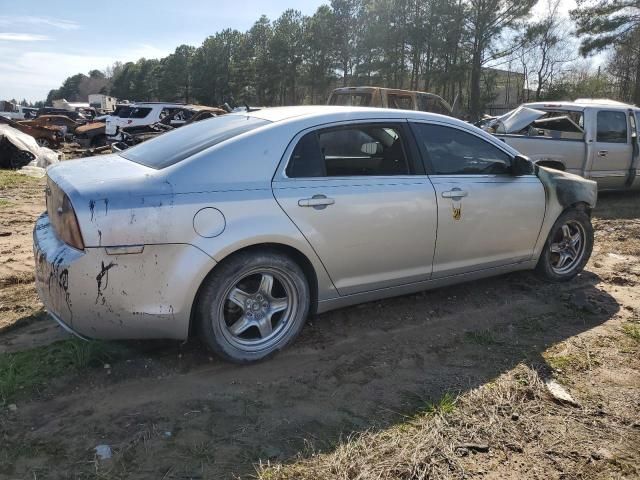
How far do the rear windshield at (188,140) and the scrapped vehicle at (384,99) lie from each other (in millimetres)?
8427

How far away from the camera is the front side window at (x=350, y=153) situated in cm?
338

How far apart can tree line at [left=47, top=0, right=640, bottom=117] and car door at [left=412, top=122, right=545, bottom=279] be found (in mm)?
25197

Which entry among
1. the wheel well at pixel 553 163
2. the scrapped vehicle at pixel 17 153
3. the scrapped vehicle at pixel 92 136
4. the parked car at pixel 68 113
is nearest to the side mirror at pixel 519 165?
the wheel well at pixel 553 163

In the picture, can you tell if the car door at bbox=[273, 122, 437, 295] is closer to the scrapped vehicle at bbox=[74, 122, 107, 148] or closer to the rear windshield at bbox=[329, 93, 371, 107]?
the rear windshield at bbox=[329, 93, 371, 107]

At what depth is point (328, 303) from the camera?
3.55 m

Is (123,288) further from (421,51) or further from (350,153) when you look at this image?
(421,51)

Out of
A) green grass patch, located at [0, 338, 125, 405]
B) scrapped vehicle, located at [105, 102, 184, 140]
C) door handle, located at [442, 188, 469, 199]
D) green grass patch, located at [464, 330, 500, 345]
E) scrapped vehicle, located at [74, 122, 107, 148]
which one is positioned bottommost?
green grass patch, located at [0, 338, 125, 405]

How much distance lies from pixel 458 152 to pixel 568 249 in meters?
1.75

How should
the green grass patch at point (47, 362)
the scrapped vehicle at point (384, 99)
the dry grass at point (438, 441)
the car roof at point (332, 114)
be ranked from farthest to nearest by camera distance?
1. the scrapped vehicle at point (384, 99)
2. the car roof at point (332, 114)
3. the green grass patch at point (47, 362)
4. the dry grass at point (438, 441)

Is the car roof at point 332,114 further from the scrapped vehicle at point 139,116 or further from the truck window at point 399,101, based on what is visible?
the scrapped vehicle at point 139,116

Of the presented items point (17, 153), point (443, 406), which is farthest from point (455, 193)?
point (17, 153)

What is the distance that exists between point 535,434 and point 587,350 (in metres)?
1.21

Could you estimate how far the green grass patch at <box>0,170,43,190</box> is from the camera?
10.7 meters

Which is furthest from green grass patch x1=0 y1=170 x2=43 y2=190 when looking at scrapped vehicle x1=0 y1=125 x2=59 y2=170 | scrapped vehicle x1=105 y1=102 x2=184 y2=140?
scrapped vehicle x1=105 y1=102 x2=184 y2=140
